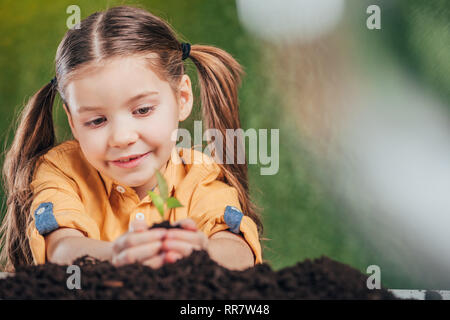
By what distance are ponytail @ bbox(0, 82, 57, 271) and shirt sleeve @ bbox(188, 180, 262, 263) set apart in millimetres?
507

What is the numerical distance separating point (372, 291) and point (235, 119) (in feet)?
2.74

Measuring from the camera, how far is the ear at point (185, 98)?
153 cm

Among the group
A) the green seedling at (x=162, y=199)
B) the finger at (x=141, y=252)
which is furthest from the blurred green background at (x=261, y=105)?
the finger at (x=141, y=252)

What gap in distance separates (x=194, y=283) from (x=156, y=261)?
0.34ft

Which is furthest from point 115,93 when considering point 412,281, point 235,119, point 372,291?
point 412,281

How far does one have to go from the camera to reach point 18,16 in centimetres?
170

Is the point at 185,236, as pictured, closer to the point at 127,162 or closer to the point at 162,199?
the point at 162,199

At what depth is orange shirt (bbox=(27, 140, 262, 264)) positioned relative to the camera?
1.40 metres

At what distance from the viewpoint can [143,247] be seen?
0.93m

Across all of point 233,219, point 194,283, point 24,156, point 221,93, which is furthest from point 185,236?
point 24,156

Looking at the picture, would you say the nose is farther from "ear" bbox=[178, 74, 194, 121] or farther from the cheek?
"ear" bbox=[178, 74, 194, 121]

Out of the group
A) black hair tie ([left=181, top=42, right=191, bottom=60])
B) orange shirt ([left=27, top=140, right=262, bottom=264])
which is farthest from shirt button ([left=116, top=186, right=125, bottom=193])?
black hair tie ([left=181, top=42, right=191, bottom=60])
